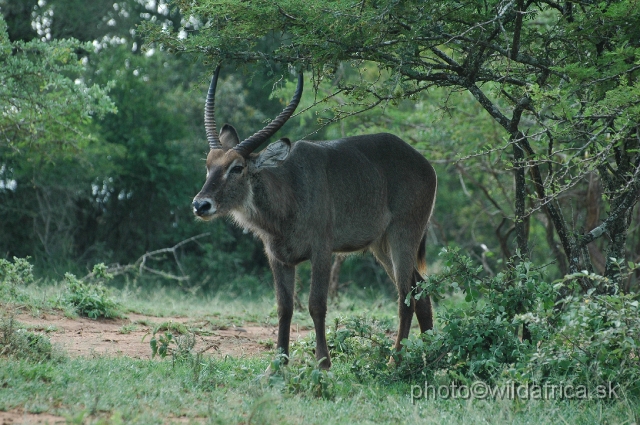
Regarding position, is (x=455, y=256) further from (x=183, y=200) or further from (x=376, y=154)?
(x=183, y=200)

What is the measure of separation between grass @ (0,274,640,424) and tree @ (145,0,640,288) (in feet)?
4.67

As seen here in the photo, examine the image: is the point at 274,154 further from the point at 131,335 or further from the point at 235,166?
the point at 131,335

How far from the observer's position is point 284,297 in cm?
636

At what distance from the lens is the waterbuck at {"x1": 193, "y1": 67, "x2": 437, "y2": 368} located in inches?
244

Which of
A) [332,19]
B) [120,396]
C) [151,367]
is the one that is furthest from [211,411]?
[332,19]

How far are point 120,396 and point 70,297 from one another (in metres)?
3.45

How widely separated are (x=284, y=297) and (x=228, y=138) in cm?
142

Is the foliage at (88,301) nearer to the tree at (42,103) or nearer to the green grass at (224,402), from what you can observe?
the tree at (42,103)

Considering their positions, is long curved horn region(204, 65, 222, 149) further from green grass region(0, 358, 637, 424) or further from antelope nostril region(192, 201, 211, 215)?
green grass region(0, 358, 637, 424)

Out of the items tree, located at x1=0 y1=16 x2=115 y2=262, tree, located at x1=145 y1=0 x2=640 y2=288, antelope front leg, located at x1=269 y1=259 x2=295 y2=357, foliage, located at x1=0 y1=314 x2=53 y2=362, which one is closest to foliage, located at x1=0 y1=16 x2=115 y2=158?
tree, located at x1=0 y1=16 x2=115 y2=262

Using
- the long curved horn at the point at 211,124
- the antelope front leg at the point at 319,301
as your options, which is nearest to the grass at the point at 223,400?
the antelope front leg at the point at 319,301

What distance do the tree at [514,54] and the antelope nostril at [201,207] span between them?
1140 mm

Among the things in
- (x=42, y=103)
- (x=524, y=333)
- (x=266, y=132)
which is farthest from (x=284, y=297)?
(x=42, y=103)

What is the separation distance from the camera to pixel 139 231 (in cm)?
1515
